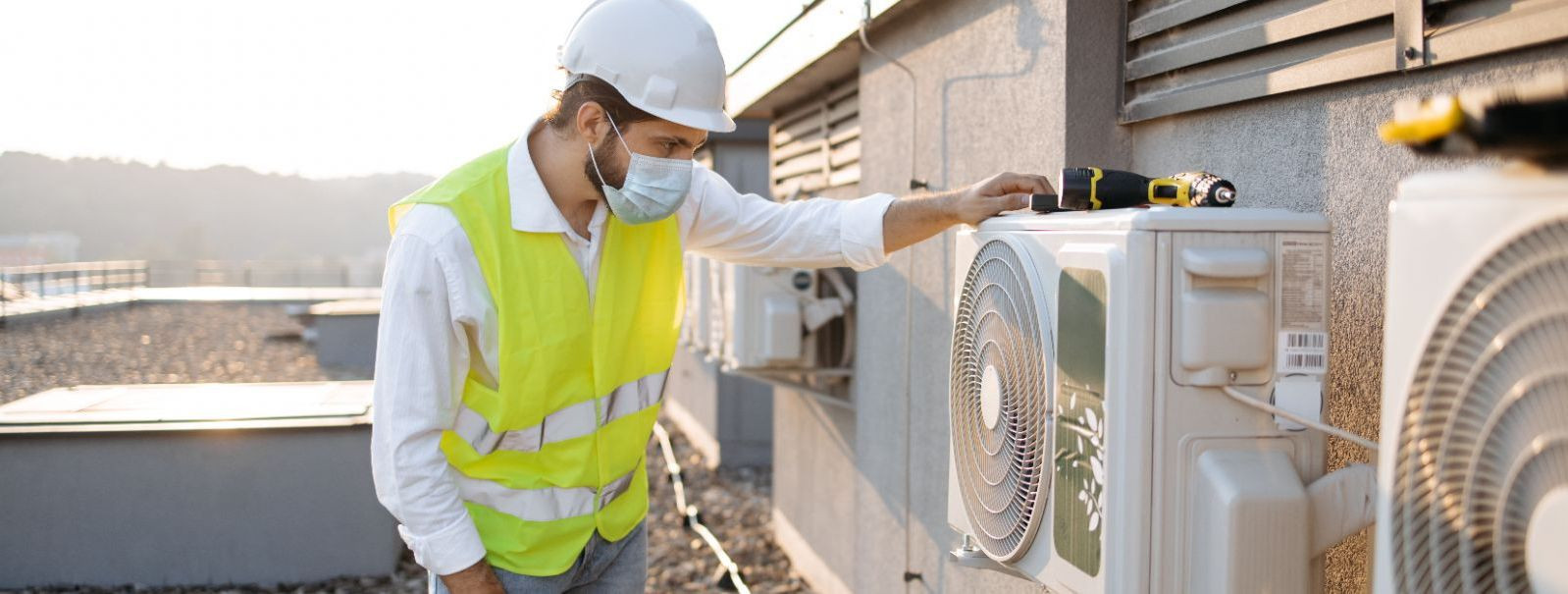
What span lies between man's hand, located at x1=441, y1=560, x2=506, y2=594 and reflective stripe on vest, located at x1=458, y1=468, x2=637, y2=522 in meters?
0.15

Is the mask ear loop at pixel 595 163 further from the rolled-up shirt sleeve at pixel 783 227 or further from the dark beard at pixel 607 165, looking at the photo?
the rolled-up shirt sleeve at pixel 783 227

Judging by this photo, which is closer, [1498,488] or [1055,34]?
[1498,488]

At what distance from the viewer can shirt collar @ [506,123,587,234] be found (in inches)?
101

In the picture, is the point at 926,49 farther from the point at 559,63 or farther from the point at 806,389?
the point at 806,389

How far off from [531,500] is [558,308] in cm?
41

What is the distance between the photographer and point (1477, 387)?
3.98 ft

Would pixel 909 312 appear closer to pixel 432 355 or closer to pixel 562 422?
pixel 562 422

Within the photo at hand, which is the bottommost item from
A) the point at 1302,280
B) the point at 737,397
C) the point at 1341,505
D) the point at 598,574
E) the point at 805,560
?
the point at 805,560

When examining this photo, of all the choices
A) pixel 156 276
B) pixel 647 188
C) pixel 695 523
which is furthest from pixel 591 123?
pixel 156 276

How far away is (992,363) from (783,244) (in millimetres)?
853

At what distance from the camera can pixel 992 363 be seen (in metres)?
2.28

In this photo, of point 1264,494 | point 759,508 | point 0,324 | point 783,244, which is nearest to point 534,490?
point 783,244

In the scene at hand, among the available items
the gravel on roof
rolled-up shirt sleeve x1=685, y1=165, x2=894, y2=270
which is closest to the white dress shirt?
rolled-up shirt sleeve x1=685, y1=165, x2=894, y2=270

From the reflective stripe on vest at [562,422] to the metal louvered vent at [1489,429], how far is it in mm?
1711
